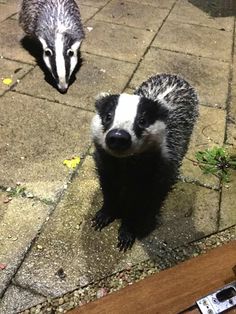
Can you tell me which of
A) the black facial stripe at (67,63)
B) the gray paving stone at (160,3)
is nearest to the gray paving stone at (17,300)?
the black facial stripe at (67,63)

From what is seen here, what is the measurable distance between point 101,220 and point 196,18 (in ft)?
13.5

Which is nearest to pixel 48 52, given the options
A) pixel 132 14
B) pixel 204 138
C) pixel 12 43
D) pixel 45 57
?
pixel 45 57

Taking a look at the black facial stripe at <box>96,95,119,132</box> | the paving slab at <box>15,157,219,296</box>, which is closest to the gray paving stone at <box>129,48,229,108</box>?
the paving slab at <box>15,157,219,296</box>

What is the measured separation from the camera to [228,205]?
A: 117 inches

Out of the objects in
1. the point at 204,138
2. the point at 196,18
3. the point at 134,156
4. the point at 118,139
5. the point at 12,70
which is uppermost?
the point at 118,139

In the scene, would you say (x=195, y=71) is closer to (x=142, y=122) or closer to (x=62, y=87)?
(x=62, y=87)

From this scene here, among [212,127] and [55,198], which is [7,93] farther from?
[212,127]

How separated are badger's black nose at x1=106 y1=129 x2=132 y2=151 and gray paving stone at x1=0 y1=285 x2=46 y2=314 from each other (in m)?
0.91

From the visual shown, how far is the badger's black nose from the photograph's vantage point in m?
2.25

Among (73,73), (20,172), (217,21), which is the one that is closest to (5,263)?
(20,172)

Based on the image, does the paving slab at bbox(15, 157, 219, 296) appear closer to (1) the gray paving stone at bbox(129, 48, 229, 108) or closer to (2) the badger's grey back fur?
(2) the badger's grey back fur

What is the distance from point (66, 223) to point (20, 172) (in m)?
0.61

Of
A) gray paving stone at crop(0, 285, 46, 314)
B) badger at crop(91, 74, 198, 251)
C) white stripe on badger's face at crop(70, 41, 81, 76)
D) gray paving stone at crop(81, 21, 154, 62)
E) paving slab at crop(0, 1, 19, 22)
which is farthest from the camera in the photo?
paving slab at crop(0, 1, 19, 22)

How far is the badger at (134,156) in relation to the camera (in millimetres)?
2371
